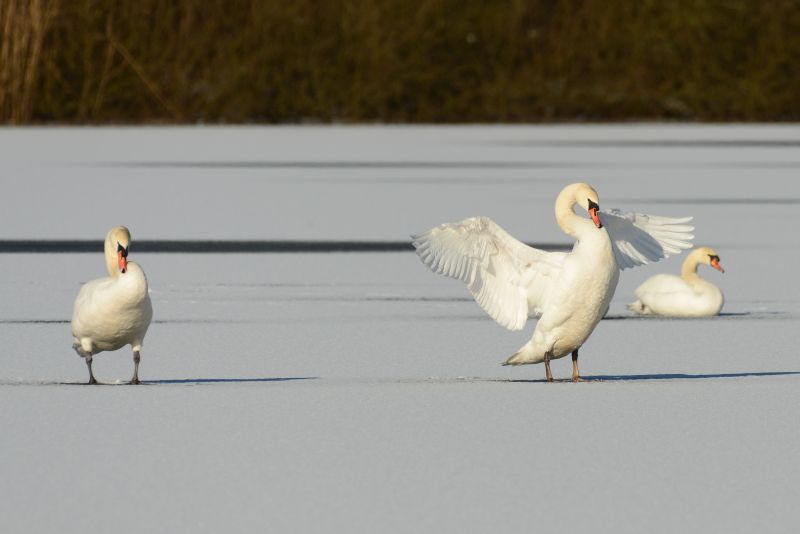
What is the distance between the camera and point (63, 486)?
4680 millimetres

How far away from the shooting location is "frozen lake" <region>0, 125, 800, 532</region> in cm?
450

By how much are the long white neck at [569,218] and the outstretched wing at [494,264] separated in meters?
0.11

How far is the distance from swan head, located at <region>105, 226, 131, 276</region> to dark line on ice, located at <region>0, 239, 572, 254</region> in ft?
15.0

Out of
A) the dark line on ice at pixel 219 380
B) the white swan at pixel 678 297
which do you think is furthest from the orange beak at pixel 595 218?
the white swan at pixel 678 297

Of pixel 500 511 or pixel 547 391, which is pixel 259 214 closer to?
pixel 547 391

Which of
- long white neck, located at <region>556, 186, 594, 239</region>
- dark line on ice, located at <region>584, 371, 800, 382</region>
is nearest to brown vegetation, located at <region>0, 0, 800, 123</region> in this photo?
long white neck, located at <region>556, 186, 594, 239</region>

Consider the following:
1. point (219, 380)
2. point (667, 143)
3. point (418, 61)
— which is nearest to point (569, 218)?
point (219, 380)

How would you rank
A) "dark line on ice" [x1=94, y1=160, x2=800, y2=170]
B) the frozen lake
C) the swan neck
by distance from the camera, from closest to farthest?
1. the frozen lake
2. the swan neck
3. "dark line on ice" [x1=94, y1=160, x2=800, y2=170]

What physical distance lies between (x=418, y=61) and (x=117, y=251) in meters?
20.0

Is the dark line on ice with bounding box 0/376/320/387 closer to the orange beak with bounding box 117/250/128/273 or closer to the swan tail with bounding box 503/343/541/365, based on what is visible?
the orange beak with bounding box 117/250/128/273

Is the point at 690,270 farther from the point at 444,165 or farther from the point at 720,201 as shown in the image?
the point at 444,165

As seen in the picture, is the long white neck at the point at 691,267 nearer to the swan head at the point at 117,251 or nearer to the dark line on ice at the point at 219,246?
the dark line on ice at the point at 219,246

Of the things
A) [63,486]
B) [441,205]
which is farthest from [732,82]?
[63,486]

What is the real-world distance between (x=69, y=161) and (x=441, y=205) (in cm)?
562
